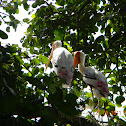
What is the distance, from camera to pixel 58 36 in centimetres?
362

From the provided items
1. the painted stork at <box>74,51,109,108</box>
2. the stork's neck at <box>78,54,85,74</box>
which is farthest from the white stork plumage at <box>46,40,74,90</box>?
the stork's neck at <box>78,54,85,74</box>

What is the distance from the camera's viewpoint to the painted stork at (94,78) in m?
4.65

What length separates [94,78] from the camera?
4871 mm

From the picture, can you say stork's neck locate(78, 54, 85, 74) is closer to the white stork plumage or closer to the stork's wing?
the stork's wing

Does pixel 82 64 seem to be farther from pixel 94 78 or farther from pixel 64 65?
pixel 64 65

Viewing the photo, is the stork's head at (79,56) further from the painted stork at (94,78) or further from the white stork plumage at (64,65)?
the white stork plumage at (64,65)

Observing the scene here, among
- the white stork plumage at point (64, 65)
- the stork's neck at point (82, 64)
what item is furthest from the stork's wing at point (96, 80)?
the white stork plumage at point (64, 65)

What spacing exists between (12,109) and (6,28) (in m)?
2.51

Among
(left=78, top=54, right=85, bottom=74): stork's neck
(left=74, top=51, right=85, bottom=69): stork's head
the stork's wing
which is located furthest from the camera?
(left=78, top=54, right=85, bottom=74): stork's neck

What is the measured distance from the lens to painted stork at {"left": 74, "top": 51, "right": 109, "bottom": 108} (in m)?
4.65

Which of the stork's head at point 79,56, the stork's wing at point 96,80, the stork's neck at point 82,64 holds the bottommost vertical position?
the stork's wing at point 96,80

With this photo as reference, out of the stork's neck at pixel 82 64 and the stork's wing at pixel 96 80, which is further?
the stork's neck at pixel 82 64

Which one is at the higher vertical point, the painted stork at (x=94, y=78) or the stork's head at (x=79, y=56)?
the stork's head at (x=79, y=56)

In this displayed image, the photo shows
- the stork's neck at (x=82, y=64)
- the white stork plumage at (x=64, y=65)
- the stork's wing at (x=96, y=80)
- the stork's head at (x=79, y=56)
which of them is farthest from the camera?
the stork's neck at (x=82, y=64)
